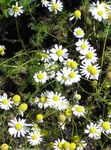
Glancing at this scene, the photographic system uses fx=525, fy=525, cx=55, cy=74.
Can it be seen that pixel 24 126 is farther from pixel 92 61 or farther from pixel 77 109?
pixel 92 61

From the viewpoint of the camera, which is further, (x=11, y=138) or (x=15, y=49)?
(x=15, y=49)

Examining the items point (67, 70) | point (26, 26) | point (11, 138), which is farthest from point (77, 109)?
point (26, 26)

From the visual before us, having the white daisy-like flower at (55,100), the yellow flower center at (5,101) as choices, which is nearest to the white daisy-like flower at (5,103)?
the yellow flower center at (5,101)

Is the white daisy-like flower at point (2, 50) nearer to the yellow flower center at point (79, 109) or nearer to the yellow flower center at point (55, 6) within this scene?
the yellow flower center at point (55, 6)

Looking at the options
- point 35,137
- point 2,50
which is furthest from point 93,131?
point 2,50

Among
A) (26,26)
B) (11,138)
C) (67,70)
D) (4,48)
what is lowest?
(11,138)

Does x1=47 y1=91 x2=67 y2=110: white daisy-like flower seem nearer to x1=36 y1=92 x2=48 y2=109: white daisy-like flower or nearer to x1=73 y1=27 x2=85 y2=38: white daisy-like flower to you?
x1=36 y1=92 x2=48 y2=109: white daisy-like flower

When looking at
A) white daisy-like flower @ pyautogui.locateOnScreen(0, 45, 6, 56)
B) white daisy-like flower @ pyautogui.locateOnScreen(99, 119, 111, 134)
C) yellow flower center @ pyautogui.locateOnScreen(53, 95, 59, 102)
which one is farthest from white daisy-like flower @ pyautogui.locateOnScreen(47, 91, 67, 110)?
white daisy-like flower @ pyautogui.locateOnScreen(0, 45, 6, 56)
